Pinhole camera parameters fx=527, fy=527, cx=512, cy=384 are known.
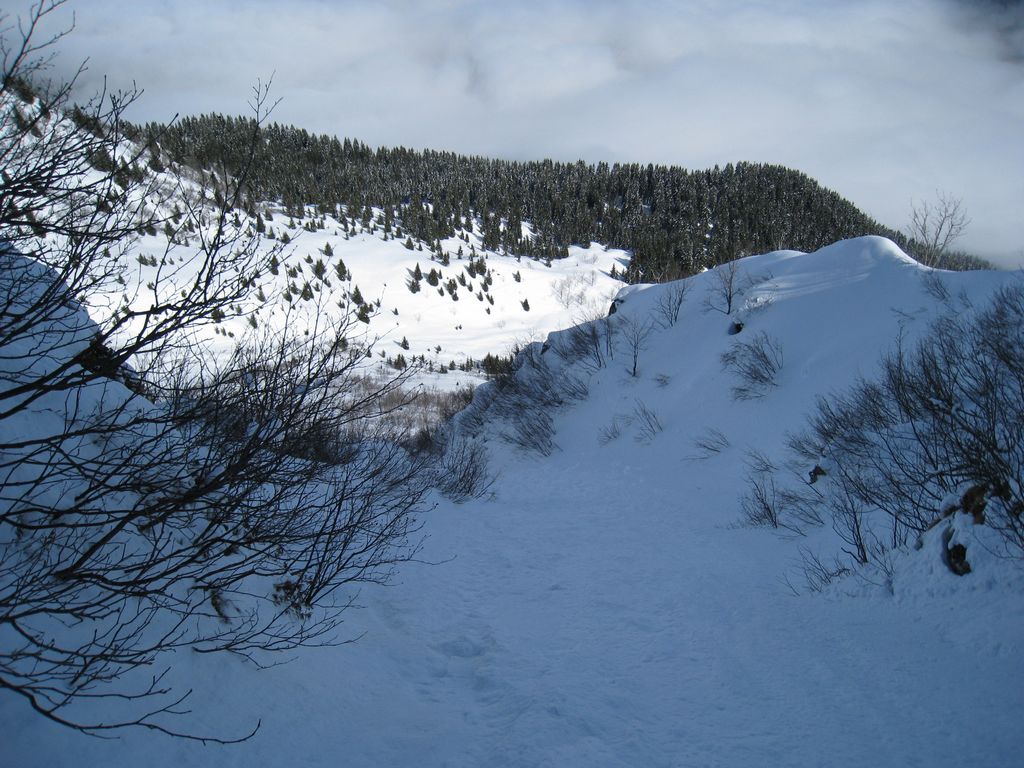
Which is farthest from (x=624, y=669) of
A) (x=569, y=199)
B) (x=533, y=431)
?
(x=569, y=199)

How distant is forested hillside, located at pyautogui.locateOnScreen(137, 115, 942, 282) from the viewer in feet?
120

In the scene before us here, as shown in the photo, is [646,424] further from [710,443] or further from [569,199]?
[569,199]

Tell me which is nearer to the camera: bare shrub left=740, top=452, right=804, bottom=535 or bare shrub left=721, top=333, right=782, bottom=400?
bare shrub left=740, top=452, right=804, bottom=535

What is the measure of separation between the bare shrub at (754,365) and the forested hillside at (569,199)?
22.5 metres

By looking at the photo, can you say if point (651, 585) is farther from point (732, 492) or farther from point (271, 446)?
point (271, 446)

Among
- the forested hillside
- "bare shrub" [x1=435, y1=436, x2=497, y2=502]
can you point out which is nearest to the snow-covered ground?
the forested hillside

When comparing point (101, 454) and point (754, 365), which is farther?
point (754, 365)

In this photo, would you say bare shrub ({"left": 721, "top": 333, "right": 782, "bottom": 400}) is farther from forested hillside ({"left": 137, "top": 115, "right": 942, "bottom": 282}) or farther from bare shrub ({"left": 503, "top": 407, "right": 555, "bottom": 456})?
forested hillside ({"left": 137, "top": 115, "right": 942, "bottom": 282})

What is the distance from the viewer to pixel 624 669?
5500mm

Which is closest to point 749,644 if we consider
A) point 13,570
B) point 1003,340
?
point 13,570

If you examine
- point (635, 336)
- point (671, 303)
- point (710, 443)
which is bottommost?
point (710, 443)

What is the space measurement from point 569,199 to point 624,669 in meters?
48.9

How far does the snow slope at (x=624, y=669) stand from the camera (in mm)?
3873

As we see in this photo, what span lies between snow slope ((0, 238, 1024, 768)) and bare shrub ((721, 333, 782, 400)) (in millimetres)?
5568
